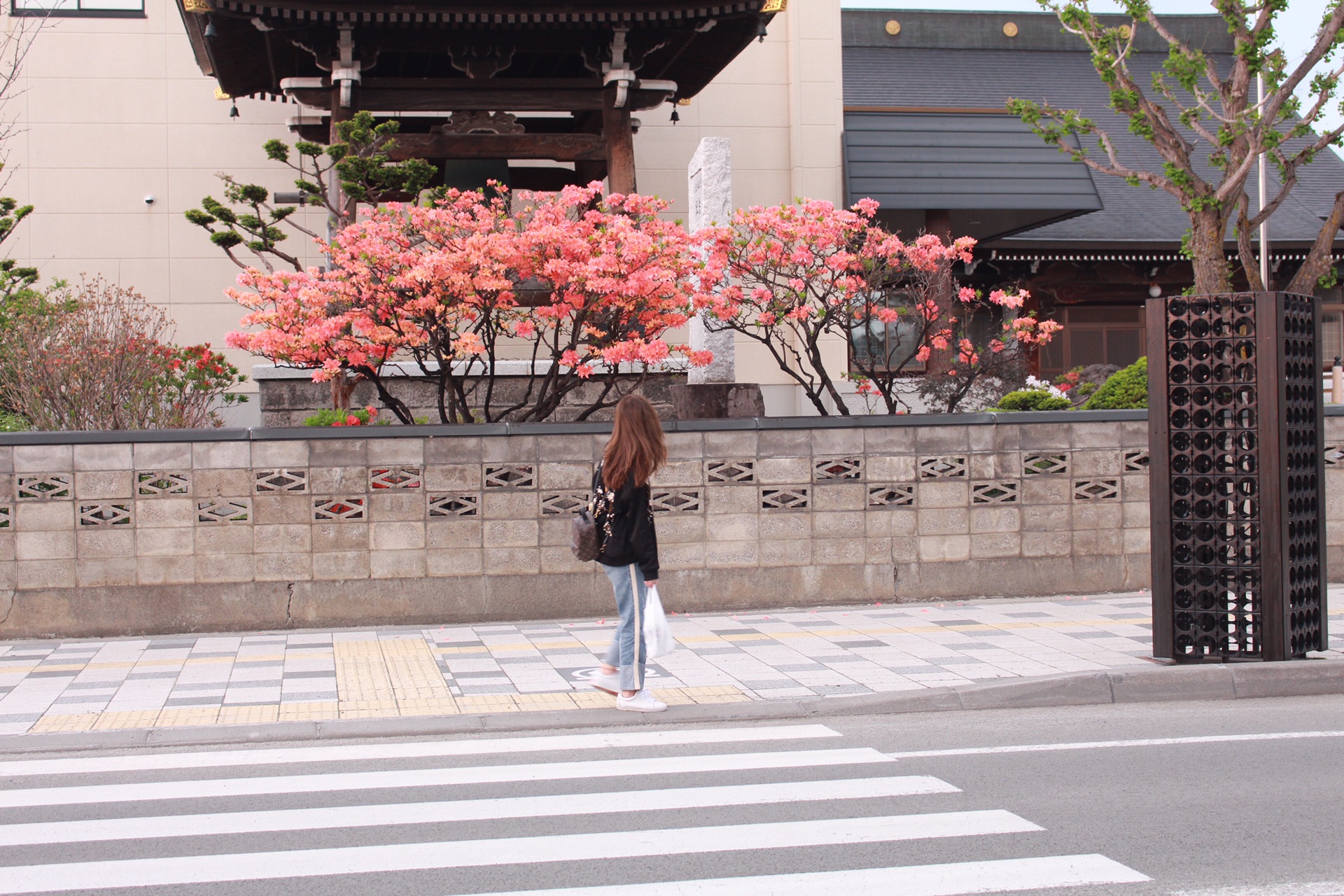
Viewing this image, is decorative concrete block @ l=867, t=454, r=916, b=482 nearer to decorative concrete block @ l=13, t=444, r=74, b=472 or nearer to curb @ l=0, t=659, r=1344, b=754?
curb @ l=0, t=659, r=1344, b=754

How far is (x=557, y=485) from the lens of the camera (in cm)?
1061

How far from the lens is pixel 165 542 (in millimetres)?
9984

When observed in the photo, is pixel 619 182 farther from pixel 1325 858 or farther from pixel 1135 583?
pixel 1325 858

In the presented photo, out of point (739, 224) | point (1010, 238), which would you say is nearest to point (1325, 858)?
point (739, 224)

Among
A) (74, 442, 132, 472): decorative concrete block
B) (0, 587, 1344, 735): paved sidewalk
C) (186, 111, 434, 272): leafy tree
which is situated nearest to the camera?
(0, 587, 1344, 735): paved sidewalk

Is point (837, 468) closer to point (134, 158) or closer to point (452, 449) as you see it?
point (452, 449)

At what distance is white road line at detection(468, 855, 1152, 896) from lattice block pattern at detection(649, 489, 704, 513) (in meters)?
6.28

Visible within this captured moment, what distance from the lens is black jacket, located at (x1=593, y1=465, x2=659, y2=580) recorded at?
23.4ft

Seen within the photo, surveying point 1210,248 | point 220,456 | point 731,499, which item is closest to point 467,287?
point 220,456

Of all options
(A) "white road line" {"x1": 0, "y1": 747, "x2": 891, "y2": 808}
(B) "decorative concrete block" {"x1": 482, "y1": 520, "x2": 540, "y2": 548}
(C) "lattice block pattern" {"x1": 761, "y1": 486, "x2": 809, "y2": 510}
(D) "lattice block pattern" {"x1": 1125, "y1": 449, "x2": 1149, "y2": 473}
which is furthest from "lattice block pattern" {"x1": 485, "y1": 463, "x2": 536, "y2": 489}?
(D) "lattice block pattern" {"x1": 1125, "y1": 449, "x2": 1149, "y2": 473}

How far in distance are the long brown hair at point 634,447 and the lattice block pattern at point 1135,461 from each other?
6.09 m

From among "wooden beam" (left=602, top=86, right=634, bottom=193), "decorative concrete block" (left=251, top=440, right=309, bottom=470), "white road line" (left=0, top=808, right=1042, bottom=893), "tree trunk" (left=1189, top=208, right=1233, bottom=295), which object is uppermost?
"wooden beam" (left=602, top=86, right=634, bottom=193)

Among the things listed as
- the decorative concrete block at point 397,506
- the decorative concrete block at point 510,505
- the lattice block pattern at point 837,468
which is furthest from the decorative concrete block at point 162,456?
the lattice block pattern at point 837,468

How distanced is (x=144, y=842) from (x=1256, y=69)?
44.0 ft
